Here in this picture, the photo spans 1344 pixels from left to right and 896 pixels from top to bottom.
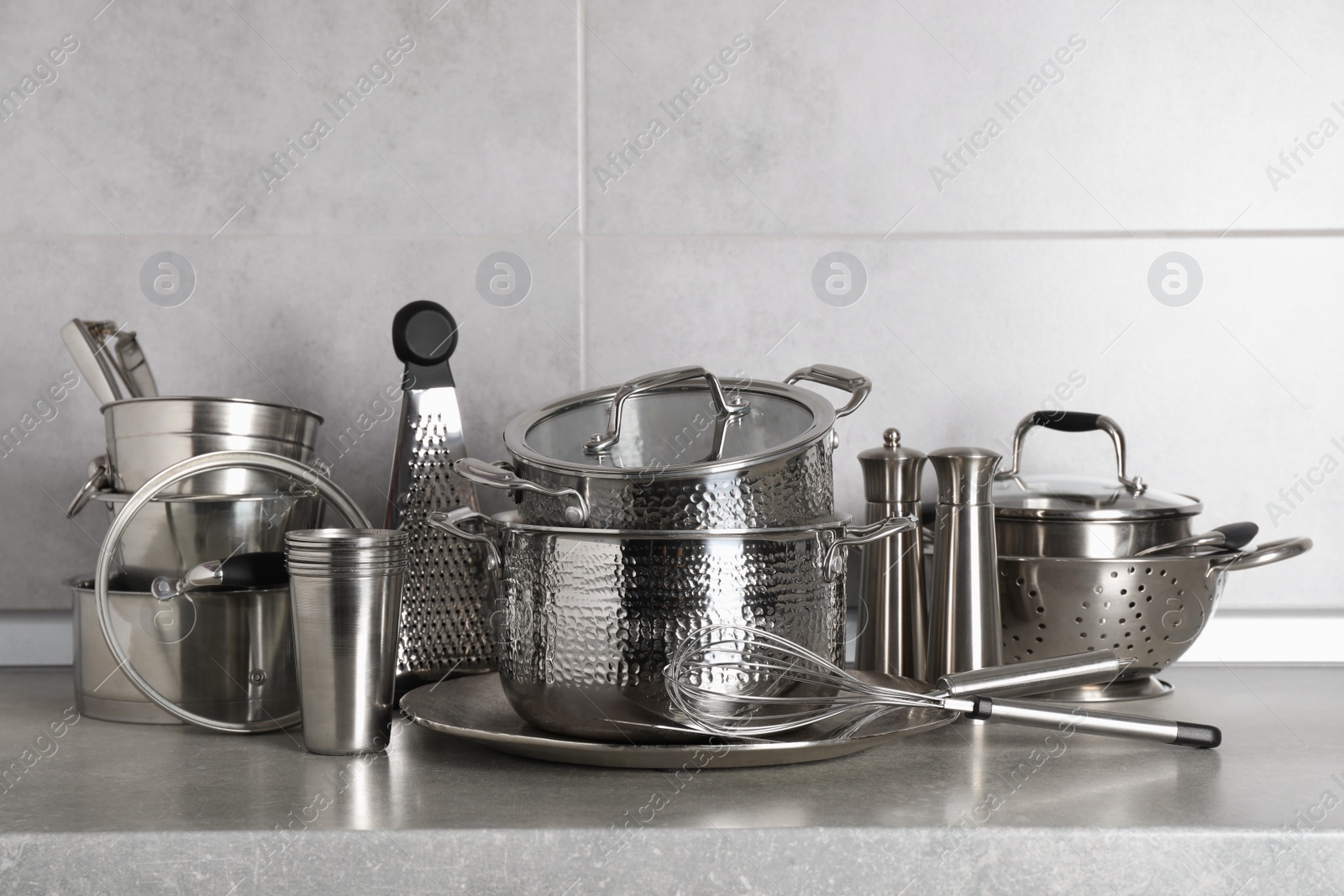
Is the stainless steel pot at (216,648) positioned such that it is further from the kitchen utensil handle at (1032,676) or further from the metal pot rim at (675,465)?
the kitchen utensil handle at (1032,676)

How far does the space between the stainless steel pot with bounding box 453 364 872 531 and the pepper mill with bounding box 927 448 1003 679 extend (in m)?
0.11

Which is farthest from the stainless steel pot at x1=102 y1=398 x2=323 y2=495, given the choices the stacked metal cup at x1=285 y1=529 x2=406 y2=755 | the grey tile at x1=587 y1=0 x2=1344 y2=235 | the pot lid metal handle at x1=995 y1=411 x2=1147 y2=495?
the pot lid metal handle at x1=995 y1=411 x2=1147 y2=495

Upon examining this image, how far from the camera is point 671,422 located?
68cm

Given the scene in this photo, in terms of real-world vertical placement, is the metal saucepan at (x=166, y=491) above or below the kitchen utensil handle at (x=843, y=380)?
below

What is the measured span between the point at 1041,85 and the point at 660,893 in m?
0.73

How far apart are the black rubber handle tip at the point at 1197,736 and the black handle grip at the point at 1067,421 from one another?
256mm

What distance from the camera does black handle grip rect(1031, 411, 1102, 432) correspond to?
781 millimetres

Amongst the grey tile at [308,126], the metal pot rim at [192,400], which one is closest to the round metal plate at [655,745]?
the metal pot rim at [192,400]

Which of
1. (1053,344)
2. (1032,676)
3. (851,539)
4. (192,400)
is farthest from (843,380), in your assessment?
(192,400)

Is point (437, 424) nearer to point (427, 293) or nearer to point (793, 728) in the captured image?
point (427, 293)

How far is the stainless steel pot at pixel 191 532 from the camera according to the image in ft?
2.18

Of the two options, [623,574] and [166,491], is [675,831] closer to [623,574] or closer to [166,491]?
[623,574]

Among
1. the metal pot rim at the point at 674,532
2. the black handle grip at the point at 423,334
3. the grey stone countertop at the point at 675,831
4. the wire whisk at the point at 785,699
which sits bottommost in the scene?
the grey stone countertop at the point at 675,831

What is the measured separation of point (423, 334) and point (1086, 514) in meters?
0.50
